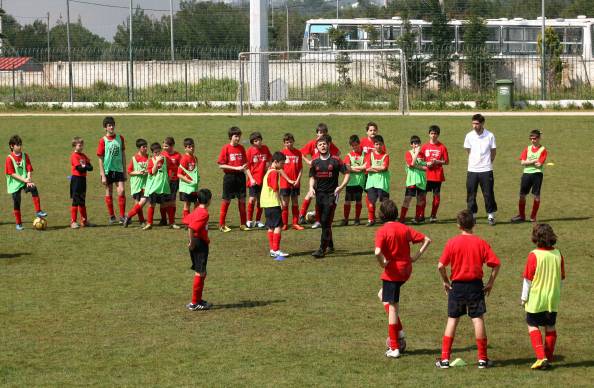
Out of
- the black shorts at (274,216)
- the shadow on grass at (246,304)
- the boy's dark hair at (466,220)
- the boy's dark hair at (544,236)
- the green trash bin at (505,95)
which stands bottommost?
the shadow on grass at (246,304)

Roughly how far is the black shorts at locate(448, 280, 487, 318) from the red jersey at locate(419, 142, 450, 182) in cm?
956

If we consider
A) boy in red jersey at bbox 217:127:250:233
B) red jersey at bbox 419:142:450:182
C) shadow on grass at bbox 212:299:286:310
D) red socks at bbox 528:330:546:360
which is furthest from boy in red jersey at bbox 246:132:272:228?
red socks at bbox 528:330:546:360

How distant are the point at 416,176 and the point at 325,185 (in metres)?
3.58

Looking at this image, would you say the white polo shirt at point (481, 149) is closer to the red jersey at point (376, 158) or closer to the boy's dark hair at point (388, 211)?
the red jersey at point (376, 158)

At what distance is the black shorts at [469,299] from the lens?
10578mm

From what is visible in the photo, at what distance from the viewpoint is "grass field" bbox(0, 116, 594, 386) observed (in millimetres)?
10781

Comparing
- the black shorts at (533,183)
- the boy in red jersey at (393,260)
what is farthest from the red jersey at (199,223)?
the black shorts at (533,183)

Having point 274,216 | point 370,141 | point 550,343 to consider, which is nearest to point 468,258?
point 550,343

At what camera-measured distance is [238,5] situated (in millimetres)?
76312

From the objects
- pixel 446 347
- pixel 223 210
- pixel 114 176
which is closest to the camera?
pixel 446 347

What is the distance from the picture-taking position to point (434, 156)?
20.0 m

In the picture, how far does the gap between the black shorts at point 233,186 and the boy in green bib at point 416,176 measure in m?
3.27

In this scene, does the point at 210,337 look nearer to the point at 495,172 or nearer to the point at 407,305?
the point at 407,305

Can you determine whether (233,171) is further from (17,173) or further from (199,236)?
(199,236)
